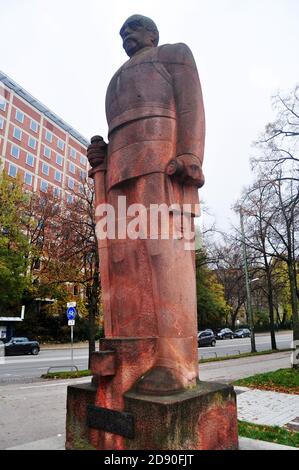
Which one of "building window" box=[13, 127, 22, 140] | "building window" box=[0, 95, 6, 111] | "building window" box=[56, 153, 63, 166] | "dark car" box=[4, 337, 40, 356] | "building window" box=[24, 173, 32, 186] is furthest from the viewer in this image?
"building window" box=[56, 153, 63, 166]

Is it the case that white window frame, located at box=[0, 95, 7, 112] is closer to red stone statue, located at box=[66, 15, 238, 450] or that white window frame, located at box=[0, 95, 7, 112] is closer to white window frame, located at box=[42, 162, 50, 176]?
white window frame, located at box=[42, 162, 50, 176]

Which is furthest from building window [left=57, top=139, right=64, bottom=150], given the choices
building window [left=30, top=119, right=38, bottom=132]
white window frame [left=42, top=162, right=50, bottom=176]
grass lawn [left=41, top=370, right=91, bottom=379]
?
grass lawn [left=41, top=370, right=91, bottom=379]

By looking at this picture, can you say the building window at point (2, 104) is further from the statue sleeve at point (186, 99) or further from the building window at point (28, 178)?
the statue sleeve at point (186, 99)

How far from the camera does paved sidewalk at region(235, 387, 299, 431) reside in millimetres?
7738

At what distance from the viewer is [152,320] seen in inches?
158

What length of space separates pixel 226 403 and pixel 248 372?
13.8 m

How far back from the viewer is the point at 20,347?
94.8 feet

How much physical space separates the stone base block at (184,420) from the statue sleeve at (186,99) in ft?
8.28

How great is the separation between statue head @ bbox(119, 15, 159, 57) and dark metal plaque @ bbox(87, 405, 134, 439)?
14.4 feet

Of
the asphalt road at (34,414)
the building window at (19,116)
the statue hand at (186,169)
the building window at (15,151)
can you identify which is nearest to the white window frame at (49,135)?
the building window at (19,116)

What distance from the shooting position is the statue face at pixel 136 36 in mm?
5031

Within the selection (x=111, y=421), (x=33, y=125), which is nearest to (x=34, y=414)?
(x=111, y=421)
